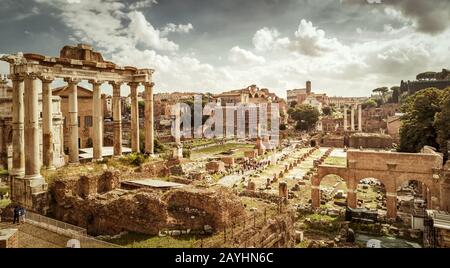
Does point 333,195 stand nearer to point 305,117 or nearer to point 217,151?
point 217,151

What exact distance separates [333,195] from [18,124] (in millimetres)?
19900

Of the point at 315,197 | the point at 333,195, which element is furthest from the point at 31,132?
the point at 333,195

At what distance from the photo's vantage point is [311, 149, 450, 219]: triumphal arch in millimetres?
18062

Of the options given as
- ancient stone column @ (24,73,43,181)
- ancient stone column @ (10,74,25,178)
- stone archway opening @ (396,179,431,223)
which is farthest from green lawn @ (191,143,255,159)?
ancient stone column @ (24,73,43,181)

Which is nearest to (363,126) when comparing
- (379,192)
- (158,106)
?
(158,106)

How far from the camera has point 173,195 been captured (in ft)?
42.5

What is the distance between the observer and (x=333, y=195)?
24.2 meters

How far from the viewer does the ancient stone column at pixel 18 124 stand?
47.6 feet

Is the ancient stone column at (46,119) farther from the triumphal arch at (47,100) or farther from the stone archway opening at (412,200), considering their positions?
the stone archway opening at (412,200)

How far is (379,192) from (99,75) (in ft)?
70.3

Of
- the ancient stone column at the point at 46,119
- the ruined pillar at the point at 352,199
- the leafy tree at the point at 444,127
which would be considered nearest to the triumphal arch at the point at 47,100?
the ancient stone column at the point at 46,119

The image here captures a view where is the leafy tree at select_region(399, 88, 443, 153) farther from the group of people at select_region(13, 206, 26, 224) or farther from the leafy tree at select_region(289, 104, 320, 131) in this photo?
the leafy tree at select_region(289, 104, 320, 131)

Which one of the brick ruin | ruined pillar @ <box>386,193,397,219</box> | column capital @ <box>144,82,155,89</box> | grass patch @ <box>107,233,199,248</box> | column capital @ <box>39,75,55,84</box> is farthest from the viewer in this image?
column capital @ <box>144,82,155,89</box>

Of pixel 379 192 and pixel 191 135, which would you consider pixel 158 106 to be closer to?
pixel 191 135
